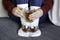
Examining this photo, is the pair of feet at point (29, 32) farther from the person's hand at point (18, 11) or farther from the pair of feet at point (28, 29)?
the person's hand at point (18, 11)

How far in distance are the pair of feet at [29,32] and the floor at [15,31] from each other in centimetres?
3

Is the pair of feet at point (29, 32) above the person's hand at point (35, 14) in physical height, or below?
below

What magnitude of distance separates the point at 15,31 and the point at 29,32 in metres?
0.11

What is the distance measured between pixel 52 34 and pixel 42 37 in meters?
0.09

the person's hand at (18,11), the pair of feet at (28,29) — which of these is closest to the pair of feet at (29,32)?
the pair of feet at (28,29)

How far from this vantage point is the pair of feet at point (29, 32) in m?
1.09

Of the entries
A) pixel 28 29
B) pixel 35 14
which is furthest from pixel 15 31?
pixel 35 14

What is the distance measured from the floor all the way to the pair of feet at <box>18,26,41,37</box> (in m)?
0.03

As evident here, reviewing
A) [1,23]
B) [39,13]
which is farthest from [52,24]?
[1,23]

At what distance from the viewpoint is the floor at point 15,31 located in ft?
3.52

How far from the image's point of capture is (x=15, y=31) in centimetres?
116

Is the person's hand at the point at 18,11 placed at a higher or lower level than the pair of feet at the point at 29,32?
higher

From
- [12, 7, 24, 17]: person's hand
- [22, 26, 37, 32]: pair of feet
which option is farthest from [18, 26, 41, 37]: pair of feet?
[12, 7, 24, 17]: person's hand

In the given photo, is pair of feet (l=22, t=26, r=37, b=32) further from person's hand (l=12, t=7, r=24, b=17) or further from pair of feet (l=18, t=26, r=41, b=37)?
person's hand (l=12, t=7, r=24, b=17)
